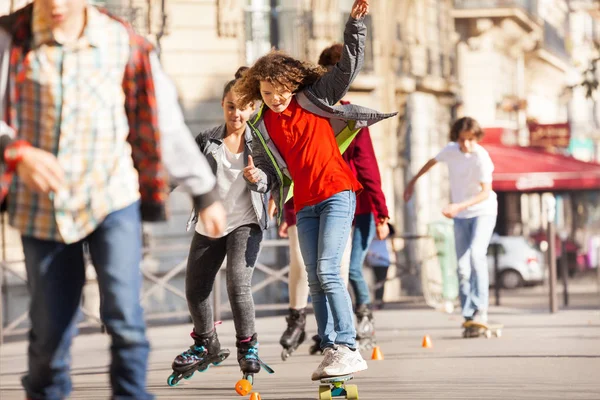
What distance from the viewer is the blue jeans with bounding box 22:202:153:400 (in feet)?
14.9

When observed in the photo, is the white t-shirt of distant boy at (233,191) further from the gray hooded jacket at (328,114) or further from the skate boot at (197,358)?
the skate boot at (197,358)

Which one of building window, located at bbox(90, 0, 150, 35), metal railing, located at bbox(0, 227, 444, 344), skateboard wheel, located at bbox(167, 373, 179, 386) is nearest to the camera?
skateboard wheel, located at bbox(167, 373, 179, 386)

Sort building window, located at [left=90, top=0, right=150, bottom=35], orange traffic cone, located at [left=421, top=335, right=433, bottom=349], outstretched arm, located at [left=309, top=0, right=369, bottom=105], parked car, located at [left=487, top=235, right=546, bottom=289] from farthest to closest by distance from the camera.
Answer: parked car, located at [left=487, top=235, right=546, bottom=289]
building window, located at [left=90, top=0, right=150, bottom=35]
orange traffic cone, located at [left=421, top=335, right=433, bottom=349]
outstretched arm, located at [left=309, top=0, right=369, bottom=105]

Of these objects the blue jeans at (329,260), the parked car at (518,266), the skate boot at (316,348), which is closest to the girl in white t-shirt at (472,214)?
the skate boot at (316,348)

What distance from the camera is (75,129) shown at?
4.59 metres

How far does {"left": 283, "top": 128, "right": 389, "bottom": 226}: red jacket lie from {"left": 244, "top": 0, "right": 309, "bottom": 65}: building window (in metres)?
11.6

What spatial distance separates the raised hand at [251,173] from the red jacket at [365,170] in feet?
6.30

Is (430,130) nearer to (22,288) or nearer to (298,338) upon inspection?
(22,288)

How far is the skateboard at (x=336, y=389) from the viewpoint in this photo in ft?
22.5

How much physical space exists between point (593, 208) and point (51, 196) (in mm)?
37441

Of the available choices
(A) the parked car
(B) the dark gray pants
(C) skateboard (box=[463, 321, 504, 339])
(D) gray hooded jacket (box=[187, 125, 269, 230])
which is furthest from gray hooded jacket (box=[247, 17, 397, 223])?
(A) the parked car

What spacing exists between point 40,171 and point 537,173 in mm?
25281

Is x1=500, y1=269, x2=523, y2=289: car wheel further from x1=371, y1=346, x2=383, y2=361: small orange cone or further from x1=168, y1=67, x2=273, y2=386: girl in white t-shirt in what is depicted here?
x1=168, y1=67, x2=273, y2=386: girl in white t-shirt

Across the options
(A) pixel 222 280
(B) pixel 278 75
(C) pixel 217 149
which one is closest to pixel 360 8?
(B) pixel 278 75
